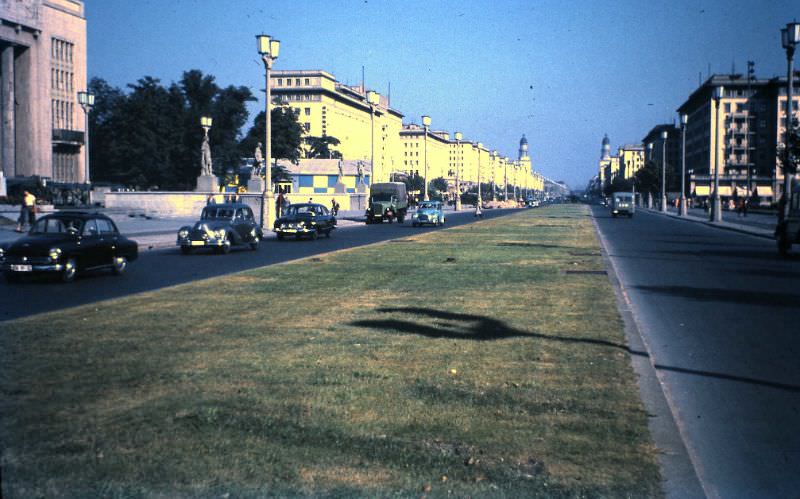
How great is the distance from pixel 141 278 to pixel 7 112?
2628 inches

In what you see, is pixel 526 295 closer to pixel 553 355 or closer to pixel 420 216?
pixel 553 355

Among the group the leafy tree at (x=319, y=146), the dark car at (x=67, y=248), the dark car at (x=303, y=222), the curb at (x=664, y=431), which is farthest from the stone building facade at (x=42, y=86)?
the curb at (x=664, y=431)

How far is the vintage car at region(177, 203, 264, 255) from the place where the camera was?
24766mm

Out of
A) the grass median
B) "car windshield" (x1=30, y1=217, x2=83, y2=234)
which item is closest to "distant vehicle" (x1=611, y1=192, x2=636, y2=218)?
"car windshield" (x1=30, y1=217, x2=83, y2=234)

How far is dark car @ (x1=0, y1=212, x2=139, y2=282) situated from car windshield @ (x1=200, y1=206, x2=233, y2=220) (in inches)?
295

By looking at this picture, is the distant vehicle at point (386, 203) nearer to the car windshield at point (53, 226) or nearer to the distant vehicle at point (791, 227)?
the distant vehicle at point (791, 227)

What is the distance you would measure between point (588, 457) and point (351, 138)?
167687mm

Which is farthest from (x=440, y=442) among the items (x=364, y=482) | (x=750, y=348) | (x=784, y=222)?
(x=784, y=222)

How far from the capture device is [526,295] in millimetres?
13312

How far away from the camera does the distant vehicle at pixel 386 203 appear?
54.4 meters

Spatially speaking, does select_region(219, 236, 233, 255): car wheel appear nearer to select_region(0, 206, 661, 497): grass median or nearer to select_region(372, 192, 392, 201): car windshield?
select_region(0, 206, 661, 497): grass median

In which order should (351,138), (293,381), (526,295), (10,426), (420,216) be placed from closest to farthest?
1. (10,426)
2. (293,381)
3. (526,295)
4. (420,216)
5. (351,138)

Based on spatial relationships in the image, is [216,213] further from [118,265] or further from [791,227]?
[791,227]

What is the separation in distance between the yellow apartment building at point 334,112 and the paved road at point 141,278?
11272 cm
